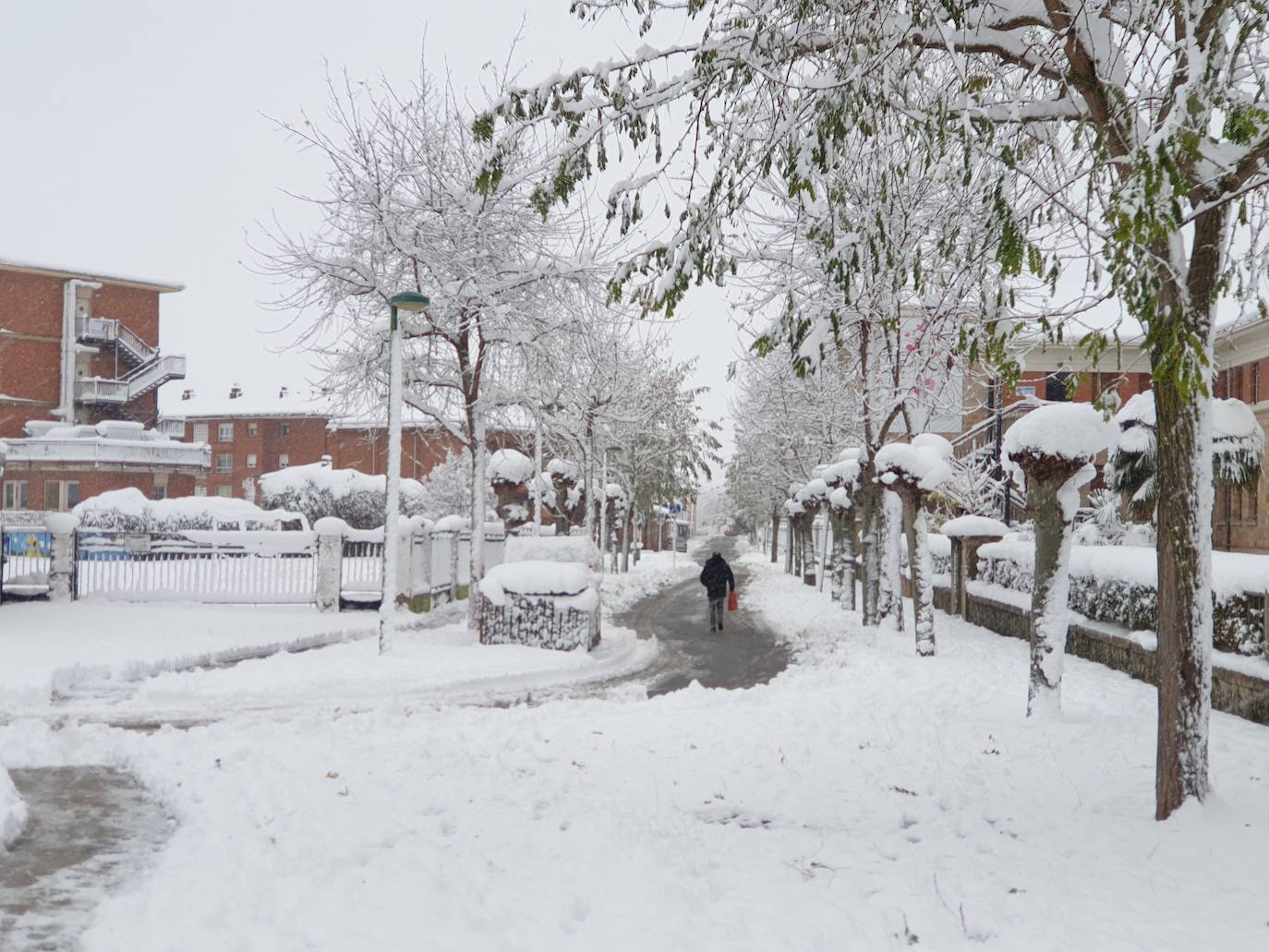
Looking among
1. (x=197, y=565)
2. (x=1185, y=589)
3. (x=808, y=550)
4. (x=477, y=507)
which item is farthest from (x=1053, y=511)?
(x=808, y=550)

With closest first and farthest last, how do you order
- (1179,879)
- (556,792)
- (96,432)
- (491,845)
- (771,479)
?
(1179,879)
(491,845)
(556,792)
(771,479)
(96,432)

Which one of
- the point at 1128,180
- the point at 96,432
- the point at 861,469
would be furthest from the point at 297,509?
the point at 1128,180

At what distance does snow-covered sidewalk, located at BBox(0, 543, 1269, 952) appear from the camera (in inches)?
169

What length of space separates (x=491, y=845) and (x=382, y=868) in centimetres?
65

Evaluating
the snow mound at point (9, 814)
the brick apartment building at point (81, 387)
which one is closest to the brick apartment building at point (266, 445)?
the brick apartment building at point (81, 387)

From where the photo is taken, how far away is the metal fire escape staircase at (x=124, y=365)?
49344 millimetres

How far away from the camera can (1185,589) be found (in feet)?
18.6

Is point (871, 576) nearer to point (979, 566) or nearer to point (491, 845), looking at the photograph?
point (979, 566)

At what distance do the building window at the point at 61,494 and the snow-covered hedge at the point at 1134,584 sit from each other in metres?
41.6

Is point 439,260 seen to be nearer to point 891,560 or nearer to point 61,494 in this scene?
point 891,560

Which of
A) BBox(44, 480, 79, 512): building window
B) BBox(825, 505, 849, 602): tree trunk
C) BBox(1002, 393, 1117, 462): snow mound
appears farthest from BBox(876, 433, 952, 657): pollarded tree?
BBox(44, 480, 79, 512): building window

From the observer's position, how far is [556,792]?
6578 millimetres

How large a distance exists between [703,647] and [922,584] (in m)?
3.84

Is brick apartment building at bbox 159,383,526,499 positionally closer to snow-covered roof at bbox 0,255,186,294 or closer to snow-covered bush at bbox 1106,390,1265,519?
snow-covered roof at bbox 0,255,186,294
